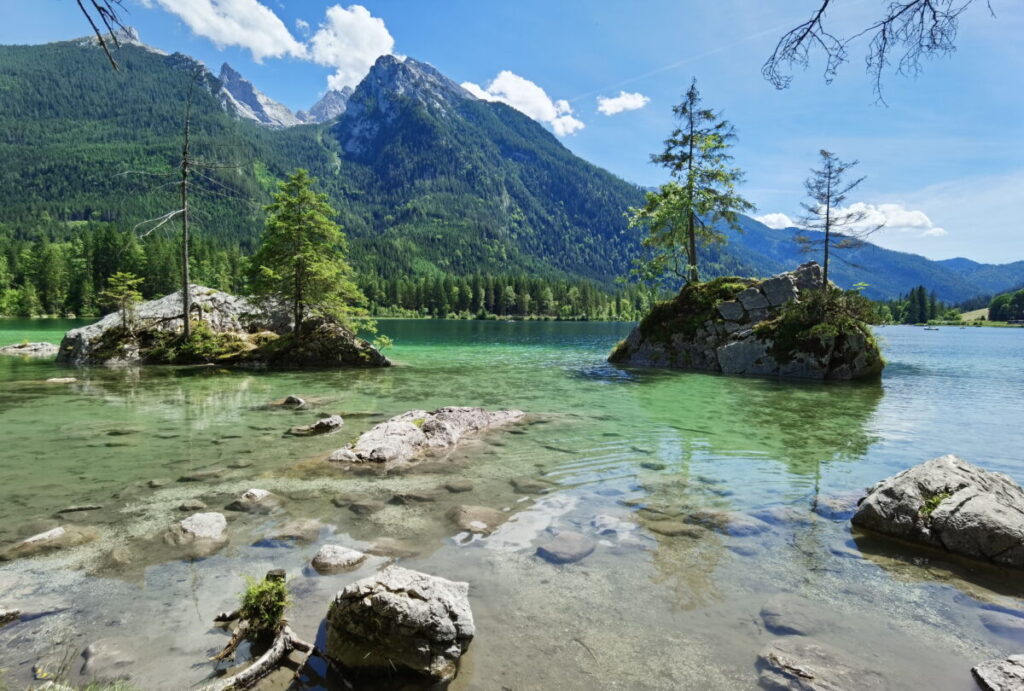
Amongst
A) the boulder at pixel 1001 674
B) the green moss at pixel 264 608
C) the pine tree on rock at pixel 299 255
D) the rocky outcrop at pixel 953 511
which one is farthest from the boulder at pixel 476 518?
the pine tree on rock at pixel 299 255

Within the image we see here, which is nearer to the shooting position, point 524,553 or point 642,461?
point 524,553

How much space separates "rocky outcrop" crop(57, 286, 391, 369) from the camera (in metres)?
31.9

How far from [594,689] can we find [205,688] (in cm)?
316

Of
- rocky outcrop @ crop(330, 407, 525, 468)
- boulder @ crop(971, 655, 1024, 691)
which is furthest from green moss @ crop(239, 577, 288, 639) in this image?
boulder @ crop(971, 655, 1024, 691)

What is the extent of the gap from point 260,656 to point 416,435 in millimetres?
8295

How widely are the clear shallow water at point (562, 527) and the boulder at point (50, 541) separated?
28 cm

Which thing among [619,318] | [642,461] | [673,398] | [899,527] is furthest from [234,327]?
[619,318]

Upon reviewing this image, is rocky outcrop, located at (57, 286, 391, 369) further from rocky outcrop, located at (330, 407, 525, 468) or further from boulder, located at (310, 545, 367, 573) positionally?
boulder, located at (310, 545, 367, 573)

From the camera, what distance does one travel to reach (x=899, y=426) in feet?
52.0

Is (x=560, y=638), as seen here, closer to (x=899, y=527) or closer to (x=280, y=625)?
(x=280, y=625)

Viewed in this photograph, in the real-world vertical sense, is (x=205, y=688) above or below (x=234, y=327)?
below

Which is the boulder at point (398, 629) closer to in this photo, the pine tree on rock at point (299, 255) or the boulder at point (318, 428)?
the boulder at point (318, 428)

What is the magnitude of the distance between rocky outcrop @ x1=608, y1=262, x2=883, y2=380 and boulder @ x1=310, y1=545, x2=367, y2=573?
28596 millimetres

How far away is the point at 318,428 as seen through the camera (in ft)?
47.5
